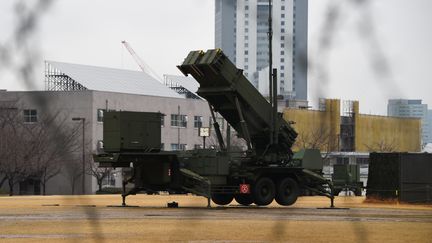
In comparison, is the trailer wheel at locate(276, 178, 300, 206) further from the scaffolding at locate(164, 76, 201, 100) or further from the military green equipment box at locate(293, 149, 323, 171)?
the scaffolding at locate(164, 76, 201, 100)

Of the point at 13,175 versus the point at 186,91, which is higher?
the point at 186,91

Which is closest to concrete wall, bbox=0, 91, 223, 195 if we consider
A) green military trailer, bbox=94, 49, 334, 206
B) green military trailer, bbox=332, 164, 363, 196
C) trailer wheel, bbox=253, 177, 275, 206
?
green military trailer, bbox=332, 164, 363, 196

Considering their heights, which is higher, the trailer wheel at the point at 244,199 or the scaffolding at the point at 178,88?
the scaffolding at the point at 178,88

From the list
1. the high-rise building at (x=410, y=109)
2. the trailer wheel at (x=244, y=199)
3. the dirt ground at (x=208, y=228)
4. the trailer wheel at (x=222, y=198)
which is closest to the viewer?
the high-rise building at (x=410, y=109)

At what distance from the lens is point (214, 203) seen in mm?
47219

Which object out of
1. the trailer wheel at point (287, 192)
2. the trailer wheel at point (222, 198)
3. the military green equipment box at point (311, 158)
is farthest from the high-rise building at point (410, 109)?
the military green equipment box at point (311, 158)

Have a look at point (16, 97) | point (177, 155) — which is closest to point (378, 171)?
point (177, 155)

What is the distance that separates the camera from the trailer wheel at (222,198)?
145 feet

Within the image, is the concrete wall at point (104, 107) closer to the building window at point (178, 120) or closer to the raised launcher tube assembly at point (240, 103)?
the building window at point (178, 120)

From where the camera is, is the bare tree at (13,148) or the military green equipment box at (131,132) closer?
the military green equipment box at (131,132)

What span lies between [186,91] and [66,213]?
10206 cm

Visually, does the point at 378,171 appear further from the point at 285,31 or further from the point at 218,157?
the point at 285,31

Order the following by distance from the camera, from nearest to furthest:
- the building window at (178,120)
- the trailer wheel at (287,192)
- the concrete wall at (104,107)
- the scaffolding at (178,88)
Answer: the trailer wheel at (287,192) → the concrete wall at (104,107) → the building window at (178,120) → the scaffolding at (178,88)

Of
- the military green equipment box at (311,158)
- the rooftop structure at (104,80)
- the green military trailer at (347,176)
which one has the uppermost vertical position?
the rooftop structure at (104,80)
